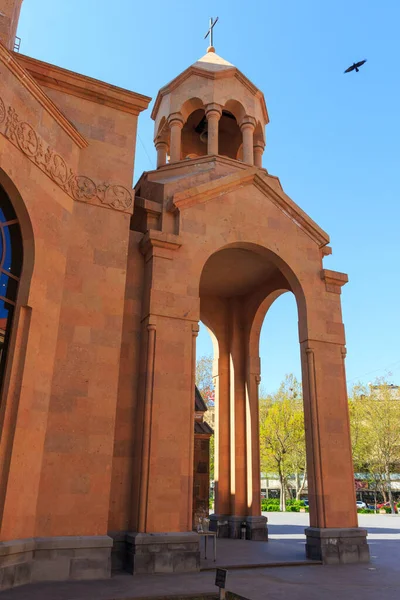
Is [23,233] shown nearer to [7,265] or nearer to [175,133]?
[7,265]

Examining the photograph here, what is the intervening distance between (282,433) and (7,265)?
3374 centimetres

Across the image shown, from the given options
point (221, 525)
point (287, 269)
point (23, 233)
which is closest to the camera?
point (23, 233)

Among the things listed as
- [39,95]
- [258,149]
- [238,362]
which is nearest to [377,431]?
[238,362]

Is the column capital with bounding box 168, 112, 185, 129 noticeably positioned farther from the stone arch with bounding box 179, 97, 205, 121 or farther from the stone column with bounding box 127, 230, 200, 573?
the stone column with bounding box 127, 230, 200, 573

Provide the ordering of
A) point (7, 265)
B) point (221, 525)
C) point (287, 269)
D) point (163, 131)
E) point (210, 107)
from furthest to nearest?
point (163, 131) < point (210, 107) < point (221, 525) < point (287, 269) < point (7, 265)

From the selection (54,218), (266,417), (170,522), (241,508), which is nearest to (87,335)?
(54,218)

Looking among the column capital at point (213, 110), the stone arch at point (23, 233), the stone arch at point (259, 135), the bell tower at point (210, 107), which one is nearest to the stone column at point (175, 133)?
the bell tower at point (210, 107)

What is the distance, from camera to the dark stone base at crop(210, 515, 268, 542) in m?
15.4

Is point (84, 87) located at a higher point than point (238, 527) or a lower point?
higher

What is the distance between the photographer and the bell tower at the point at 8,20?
508 inches

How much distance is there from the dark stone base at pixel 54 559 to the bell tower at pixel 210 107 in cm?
1213

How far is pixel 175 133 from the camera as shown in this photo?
17.0 metres

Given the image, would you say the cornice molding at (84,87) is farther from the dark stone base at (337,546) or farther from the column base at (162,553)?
the dark stone base at (337,546)

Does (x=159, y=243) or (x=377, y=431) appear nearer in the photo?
(x=159, y=243)
